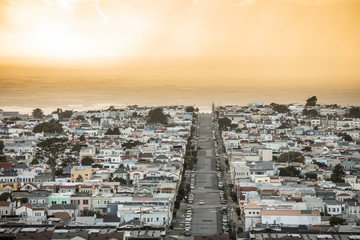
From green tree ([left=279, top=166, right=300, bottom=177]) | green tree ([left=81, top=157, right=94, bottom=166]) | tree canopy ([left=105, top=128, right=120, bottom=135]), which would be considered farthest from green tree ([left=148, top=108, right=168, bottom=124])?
green tree ([left=279, top=166, right=300, bottom=177])

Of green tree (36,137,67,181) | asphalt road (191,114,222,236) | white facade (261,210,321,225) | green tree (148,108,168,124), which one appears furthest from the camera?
green tree (148,108,168,124)

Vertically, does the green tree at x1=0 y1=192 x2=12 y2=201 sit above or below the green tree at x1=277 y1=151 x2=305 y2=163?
below

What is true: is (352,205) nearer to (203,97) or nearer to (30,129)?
(30,129)

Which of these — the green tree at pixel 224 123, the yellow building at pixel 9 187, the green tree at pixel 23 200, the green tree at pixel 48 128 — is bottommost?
the green tree at pixel 23 200

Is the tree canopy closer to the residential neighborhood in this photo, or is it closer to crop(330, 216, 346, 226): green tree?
the residential neighborhood

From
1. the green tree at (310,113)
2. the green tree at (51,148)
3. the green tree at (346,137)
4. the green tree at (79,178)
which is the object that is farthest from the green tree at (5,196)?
the green tree at (310,113)

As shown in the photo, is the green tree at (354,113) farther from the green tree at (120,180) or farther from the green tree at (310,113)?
the green tree at (120,180)
